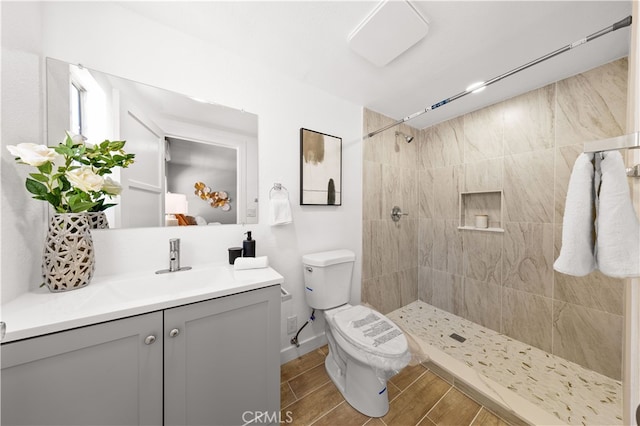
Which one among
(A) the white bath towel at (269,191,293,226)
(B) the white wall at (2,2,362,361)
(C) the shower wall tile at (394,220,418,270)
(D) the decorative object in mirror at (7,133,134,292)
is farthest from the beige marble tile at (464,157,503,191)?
(D) the decorative object in mirror at (7,133,134,292)

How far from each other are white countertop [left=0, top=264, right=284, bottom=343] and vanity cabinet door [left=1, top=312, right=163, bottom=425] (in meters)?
0.04

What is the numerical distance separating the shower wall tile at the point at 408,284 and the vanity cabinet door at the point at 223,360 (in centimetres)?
167

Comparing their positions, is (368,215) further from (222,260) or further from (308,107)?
(222,260)

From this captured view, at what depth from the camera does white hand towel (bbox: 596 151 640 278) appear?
1.49ft

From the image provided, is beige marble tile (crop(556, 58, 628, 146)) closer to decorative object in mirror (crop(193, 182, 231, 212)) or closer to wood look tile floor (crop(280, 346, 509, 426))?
wood look tile floor (crop(280, 346, 509, 426))

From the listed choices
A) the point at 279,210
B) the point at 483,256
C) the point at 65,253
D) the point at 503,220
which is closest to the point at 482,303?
the point at 483,256

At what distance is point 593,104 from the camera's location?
1401 mm

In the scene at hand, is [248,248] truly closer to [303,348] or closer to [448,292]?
[303,348]

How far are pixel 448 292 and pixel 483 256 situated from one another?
21.3 inches

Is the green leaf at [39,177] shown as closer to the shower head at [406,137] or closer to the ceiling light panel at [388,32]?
the ceiling light panel at [388,32]

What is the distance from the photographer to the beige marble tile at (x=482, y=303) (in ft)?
6.11

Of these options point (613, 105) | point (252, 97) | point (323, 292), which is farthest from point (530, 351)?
point (252, 97)

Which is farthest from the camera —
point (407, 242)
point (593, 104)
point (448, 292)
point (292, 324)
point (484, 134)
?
point (407, 242)

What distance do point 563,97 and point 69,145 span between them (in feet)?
9.66
